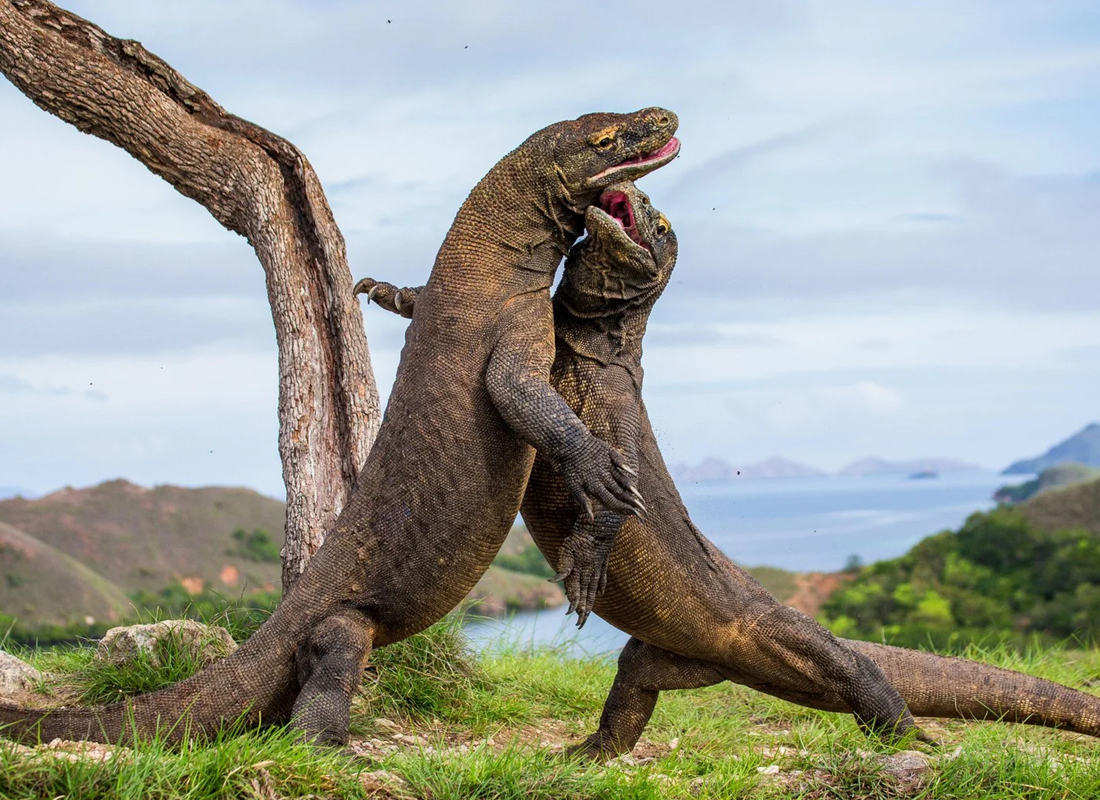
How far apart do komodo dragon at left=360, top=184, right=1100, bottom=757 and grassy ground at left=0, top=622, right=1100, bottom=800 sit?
253 millimetres

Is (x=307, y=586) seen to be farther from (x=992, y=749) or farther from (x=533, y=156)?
(x=992, y=749)

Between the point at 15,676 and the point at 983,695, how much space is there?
18.9ft

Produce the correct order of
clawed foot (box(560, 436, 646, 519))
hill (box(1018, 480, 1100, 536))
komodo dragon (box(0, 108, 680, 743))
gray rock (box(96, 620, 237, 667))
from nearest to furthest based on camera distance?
1. clawed foot (box(560, 436, 646, 519))
2. komodo dragon (box(0, 108, 680, 743))
3. gray rock (box(96, 620, 237, 667))
4. hill (box(1018, 480, 1100, 536))

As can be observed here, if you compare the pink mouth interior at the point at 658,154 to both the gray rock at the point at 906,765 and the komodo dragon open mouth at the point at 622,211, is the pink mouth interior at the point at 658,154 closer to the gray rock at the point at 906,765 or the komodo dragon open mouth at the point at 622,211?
the komodo dragon open mouth at the point at 622,211

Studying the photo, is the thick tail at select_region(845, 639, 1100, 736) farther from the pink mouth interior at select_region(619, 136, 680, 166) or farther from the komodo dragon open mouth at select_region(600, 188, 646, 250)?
the pink mouth interior at select_region(619, 136, 680, 166)

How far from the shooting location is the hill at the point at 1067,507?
26781 mm

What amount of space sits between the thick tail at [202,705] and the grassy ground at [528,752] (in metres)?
0.51

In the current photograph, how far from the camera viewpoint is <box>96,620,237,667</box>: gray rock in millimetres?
6992

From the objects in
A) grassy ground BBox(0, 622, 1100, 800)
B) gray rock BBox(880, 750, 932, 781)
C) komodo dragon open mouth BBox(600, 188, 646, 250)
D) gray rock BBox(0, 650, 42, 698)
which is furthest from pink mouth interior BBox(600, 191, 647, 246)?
gray rock BBox(0, 650, 42, 698)

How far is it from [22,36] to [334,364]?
3.19 m

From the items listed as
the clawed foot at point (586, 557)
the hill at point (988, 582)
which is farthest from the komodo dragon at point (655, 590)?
the hill at point (988, 582)

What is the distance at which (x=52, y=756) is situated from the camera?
161 inches

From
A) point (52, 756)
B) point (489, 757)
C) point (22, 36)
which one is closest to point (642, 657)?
point (489, 757)

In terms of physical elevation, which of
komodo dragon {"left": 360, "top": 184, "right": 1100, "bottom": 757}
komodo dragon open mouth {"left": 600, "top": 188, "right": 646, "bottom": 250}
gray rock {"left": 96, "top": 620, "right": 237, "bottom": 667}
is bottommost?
gray rock {"left": 96, "top": 620, "right": 237, "bottom": 667}
